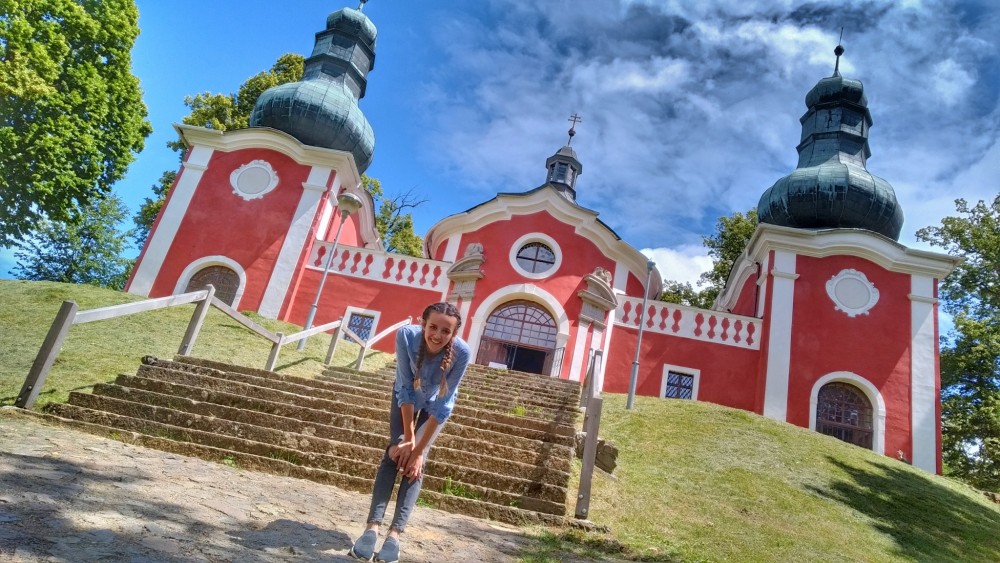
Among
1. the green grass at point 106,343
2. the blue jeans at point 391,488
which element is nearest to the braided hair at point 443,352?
the blue jeans at point 391,488

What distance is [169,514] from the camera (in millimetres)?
3145

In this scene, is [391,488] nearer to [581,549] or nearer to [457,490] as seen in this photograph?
[581,549]

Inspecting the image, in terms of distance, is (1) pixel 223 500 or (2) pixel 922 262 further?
(2) pixel 922 262

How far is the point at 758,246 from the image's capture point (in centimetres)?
1661

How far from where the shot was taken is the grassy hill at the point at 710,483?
5.39 m

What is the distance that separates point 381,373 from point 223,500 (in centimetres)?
697

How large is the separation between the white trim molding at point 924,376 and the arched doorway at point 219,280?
18062 millimetres

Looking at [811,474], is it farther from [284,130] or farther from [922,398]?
[284,130]

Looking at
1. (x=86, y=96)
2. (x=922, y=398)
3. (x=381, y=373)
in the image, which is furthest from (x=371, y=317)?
(x=922, y=398)

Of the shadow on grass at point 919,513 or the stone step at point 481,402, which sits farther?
the stone step at point 481,402

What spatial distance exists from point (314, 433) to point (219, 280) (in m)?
12.1

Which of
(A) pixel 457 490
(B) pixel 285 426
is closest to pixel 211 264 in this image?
(B) pixel 285 426

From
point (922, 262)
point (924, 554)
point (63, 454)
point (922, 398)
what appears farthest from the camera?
point (922, 262)

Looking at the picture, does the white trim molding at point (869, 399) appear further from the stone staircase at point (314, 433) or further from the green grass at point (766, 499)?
the stone staircase at point (314, 433)
